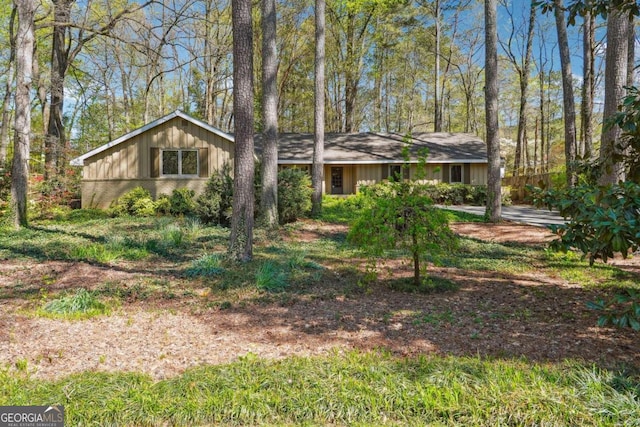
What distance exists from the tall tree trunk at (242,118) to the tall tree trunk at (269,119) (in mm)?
4138

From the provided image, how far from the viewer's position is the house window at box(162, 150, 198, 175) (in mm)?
16234

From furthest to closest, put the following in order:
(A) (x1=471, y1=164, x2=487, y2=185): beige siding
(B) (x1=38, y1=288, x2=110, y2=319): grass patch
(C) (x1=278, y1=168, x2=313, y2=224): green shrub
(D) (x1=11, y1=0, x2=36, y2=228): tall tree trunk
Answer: (A) (x1=471, y1=164, x2=487, y2=185): beige siding → (C) (x1=278, y1=168, x2=313, y2=224): green shrub → (D) (x1=11, y1=0, x2=36, y2=228): tall tree trunk → (B) (x1=38, y1=288, x2=110, y2=319): grass patch

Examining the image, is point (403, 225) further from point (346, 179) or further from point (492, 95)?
point (346, 179)

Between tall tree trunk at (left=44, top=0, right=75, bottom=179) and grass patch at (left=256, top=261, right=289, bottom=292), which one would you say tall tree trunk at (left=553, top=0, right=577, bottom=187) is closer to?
grass patch at (left=256, top=261, right=289, bottom=292)

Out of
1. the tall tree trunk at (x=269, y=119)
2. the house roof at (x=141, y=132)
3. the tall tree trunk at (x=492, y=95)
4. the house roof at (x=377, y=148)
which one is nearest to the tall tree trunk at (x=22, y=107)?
the house roof at (x=141, y=132)

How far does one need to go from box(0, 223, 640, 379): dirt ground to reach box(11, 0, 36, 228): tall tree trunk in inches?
223

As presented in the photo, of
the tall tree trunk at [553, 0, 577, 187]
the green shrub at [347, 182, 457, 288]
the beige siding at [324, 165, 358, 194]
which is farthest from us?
the beige siding at [324, 165, 358, 194]

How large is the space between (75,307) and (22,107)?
8.40 m

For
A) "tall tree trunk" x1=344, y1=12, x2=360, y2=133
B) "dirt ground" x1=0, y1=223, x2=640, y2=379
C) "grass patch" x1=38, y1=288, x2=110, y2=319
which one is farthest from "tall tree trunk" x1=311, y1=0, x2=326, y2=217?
"tall tree trunk" x1=344, y1=12, x2=360, y2=133

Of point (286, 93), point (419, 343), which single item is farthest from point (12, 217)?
point (286, 93)

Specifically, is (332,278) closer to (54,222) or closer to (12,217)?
(12,217)

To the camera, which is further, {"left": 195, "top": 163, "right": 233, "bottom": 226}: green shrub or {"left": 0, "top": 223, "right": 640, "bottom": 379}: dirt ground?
{"left": 195, "top": 163, "right": 233, "bottom": 226}: green shrub

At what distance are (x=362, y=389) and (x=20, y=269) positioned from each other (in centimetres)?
648

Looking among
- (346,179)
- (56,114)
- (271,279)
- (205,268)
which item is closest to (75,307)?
(205,268)
